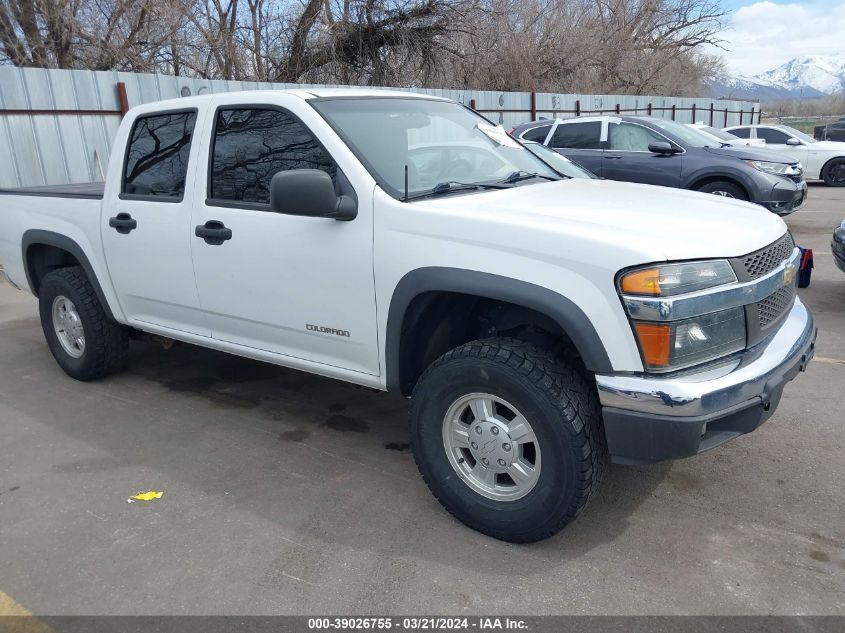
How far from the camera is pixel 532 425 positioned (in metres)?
2.87

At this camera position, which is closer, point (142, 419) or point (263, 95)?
point (263, 95)

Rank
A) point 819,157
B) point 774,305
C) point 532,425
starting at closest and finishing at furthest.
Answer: point 532,425, point 774,305, point 819,157

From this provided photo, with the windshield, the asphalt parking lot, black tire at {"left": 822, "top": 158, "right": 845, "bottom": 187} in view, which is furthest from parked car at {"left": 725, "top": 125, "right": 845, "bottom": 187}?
the asphalt parking lot

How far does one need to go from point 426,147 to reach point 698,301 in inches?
66.1

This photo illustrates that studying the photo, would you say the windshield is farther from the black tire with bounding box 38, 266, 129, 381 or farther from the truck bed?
the black tire with bounding box 38, 266, 129, 381

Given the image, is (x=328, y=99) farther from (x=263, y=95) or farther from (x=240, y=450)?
(x=240, y=450)

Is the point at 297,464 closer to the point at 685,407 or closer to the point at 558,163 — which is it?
the point at 685,407

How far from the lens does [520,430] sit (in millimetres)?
2961

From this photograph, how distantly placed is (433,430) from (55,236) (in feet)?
11.0

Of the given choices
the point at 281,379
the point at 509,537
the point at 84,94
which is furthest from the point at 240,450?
the point at 84,94

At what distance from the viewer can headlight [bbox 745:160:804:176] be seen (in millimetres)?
10047

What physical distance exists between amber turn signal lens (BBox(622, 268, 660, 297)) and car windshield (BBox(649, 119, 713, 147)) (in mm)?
8611

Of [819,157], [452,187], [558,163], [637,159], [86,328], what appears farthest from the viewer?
[819,157]

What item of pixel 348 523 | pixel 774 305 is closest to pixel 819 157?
pixel 774 305
